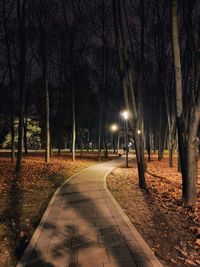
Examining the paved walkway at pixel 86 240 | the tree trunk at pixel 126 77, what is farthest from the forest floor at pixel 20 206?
the tree trunk at pixel 126 77

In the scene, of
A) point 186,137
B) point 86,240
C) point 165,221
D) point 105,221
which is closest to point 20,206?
point 105,221

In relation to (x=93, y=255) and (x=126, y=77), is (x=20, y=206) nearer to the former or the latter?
(x=93, y=255)

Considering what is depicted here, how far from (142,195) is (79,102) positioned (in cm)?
3267

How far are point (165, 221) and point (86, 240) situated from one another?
2.56 m

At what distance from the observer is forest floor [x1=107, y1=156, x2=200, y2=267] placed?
17.9 ft

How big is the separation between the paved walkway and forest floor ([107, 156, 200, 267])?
375 millimetres

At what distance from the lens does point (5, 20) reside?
20.4 m

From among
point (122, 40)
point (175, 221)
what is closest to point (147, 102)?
point (122, 40)

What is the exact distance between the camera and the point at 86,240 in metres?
5.82

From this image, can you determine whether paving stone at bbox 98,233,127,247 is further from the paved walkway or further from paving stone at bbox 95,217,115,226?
paving stone at bbox 95,217,115,226

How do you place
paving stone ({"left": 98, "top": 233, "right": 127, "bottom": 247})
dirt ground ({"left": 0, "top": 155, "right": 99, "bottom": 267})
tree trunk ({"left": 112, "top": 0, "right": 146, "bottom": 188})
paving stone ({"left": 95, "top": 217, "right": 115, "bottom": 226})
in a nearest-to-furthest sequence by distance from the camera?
paving stone ({"left": 98, "top": 233, "right": 127, "bottom": 247}) → dirt ground ({"left": 0, "top": 155, "right": 99, "bottom": 267}) → paving stone ({"left": 95, "top": 217, "right": 115, "bottom": 226}) → tree trunk ({"left": 112, "top": 0, "right": 146, "bottom": 188})

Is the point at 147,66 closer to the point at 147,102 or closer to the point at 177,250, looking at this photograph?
the point at 147,102

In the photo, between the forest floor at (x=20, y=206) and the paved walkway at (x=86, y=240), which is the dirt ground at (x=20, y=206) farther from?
the paved walkway at (x=86, y=240)

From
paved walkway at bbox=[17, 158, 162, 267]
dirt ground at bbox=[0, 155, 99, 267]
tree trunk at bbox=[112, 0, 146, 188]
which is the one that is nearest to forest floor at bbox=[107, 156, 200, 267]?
paved walkway at bbox=[17, 158, 162, 267]
